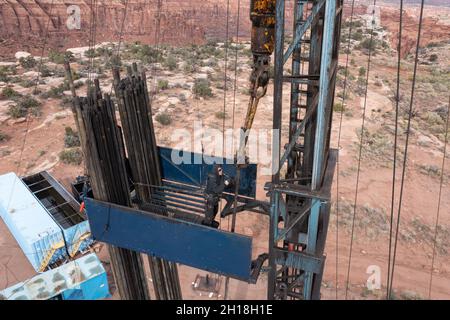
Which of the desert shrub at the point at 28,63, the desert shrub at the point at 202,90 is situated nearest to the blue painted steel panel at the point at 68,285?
the desert shrub at the point at 202,90

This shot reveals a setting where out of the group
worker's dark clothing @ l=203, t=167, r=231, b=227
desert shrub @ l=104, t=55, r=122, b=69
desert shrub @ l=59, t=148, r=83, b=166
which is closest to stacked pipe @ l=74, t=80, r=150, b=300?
desert shrub @ l=104, t=55, r=122, b=69

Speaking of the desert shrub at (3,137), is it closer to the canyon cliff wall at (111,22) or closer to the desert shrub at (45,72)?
the desert shrub at (45,72)

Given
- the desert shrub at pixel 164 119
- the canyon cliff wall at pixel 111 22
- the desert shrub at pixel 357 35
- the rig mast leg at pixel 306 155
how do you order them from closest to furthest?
the rig mast leg at pixel 306 155 < the desert shrub at pixel 164 119 < the canyon cliff wall at pixel 111 22 < the desert shrub at pixel 357 35

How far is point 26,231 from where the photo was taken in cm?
1103

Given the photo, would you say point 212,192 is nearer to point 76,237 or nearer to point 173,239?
point 173,239

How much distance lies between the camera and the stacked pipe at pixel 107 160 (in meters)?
5.02

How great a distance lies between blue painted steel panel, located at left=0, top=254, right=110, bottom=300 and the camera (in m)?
8.81

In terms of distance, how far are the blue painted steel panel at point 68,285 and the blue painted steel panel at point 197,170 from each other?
4.61 metres

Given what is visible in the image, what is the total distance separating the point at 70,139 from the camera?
18172 millimetres

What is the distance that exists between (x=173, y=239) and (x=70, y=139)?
15.2 metres

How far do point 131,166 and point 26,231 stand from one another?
23.1 ft

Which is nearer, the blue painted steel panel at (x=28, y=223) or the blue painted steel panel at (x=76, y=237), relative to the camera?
the blue painted steel panel at (x=28, y=223)

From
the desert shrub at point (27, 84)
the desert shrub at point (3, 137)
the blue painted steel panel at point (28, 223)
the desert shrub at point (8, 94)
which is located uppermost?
the desert shrub at point (27, 84)

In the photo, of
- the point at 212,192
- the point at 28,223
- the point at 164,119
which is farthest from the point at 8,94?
the point at 212,192
